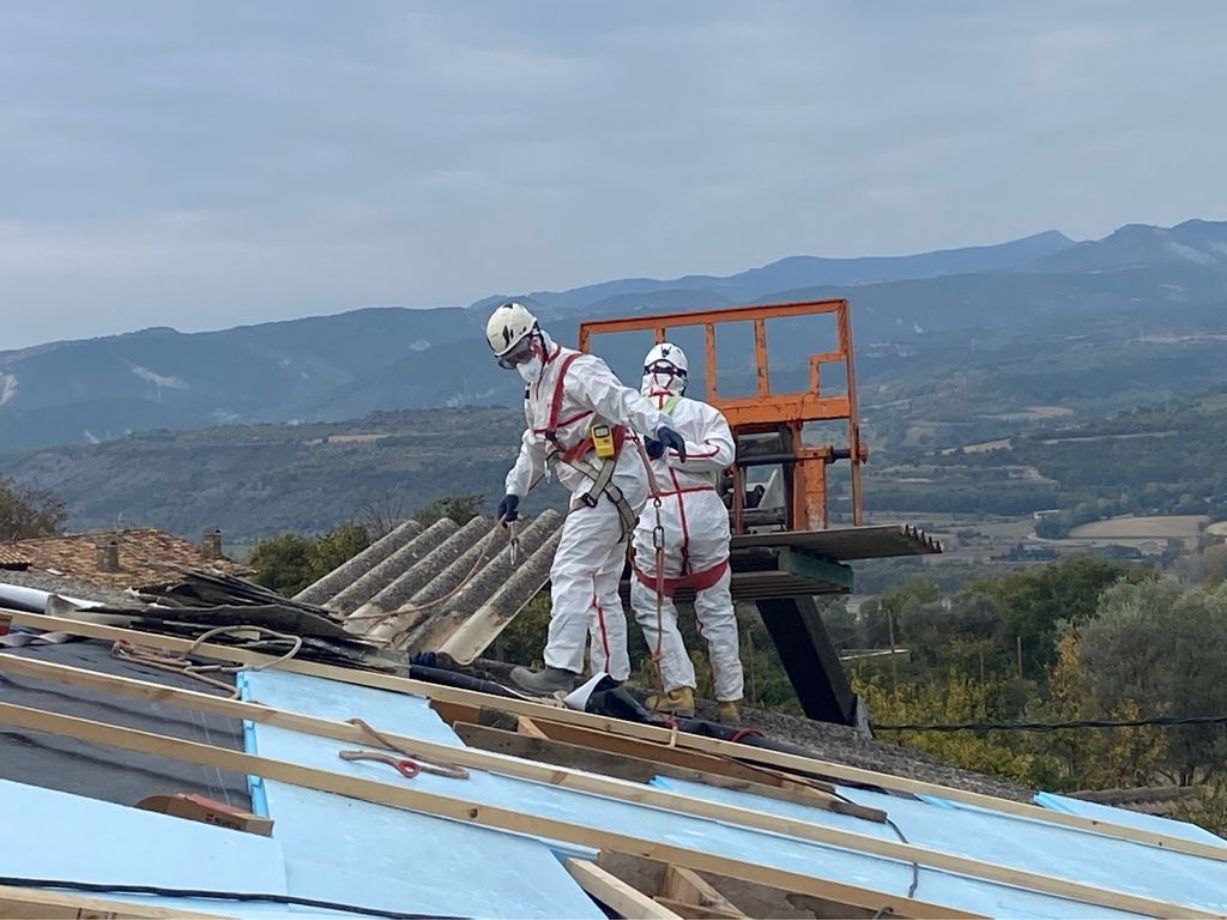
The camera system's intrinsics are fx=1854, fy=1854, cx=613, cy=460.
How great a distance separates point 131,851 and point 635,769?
9.52 ft

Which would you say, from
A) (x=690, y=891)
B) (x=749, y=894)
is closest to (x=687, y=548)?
(x=749, y=894)

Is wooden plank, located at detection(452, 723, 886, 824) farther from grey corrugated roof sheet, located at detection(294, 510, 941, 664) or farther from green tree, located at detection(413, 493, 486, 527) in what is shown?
green tree, located at detection(413, 493, 486, 527)

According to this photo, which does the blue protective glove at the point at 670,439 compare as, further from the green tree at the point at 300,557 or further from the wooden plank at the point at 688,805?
the green tree at the point at 300,557

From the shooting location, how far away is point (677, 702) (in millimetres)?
9922

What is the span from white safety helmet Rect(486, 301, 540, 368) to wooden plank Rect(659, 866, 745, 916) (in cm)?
469

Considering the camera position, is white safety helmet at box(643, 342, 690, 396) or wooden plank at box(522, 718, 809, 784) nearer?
wooden plank at box(522, 718, 809, 784)

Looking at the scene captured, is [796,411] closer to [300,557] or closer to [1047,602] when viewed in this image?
[300,557]

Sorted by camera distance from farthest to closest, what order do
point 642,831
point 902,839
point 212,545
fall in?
point 212,545 → point 902,839 → point 642,831

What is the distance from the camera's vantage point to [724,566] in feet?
34.4

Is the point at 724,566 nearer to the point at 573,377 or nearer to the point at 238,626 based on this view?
the point at 573,377

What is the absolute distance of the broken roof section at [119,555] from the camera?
2361 cm

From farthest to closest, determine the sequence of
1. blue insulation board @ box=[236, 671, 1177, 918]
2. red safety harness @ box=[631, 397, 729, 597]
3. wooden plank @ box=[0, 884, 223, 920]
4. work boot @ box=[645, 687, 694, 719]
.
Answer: red safety harness @ box=[631, 397, 729, 597]
work boot @ box=[645, 687, 694, 719]
blue insulation board @ box=[236, 671, 1177, 918]
wooden plank @ box=[0, 884, 223, 920]

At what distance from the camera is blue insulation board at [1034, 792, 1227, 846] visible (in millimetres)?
7470

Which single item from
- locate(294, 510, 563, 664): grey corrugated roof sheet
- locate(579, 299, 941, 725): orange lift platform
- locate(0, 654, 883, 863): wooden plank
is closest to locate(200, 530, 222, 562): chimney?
locate(294, 510, 563, 664): grey corrugated roof sheet
